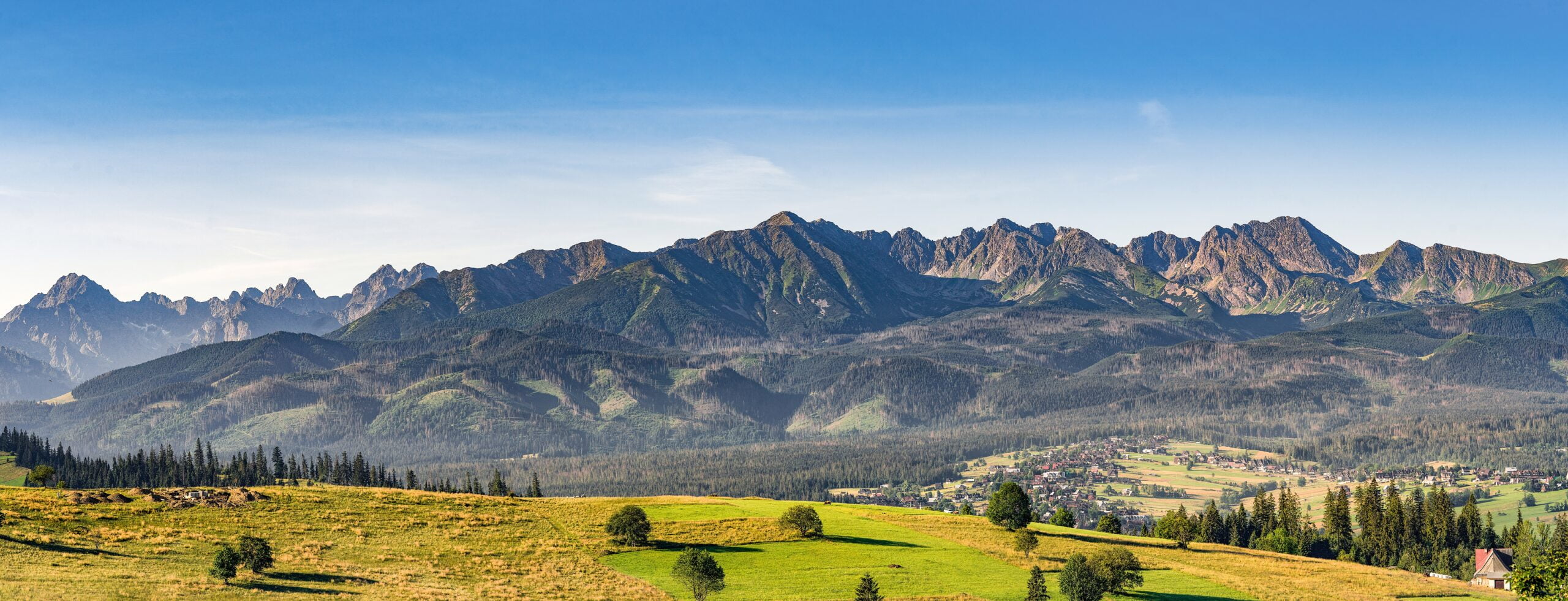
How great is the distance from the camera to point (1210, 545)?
496 ft

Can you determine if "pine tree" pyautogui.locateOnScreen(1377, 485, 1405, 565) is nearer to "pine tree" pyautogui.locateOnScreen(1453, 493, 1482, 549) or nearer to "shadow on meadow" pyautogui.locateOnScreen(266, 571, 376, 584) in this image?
"pine tree" pyautogui.locateOnScreen(1453, 493, 1482, 549)

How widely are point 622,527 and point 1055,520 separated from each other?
106 m

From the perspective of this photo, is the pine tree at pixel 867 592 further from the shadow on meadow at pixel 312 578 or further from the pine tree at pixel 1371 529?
the pine tree at pixel 1371 529

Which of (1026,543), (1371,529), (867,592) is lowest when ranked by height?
(1371,529)

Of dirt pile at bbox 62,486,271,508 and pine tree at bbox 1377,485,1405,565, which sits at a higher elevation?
dirt pile at bbox 62,486,271,508

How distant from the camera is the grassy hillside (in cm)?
7994

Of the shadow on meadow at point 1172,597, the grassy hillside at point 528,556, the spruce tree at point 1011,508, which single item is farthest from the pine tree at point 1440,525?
the shadow on meadow at point 1172,597

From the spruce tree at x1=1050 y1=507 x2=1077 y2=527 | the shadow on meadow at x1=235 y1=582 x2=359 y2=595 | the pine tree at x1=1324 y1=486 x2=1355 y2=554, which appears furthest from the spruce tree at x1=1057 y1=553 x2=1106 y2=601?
the pine tree at x1=1324 y1=486 x2=1355 y2=554

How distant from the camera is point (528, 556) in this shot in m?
98.2

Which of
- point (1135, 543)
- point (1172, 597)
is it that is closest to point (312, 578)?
point (1172, 597)

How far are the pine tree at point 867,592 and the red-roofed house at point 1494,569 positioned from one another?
102 meters

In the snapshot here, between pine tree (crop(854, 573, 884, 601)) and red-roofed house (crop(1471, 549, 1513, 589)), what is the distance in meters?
102

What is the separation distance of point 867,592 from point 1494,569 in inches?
4397

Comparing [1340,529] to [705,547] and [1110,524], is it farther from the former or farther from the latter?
[705,547]
